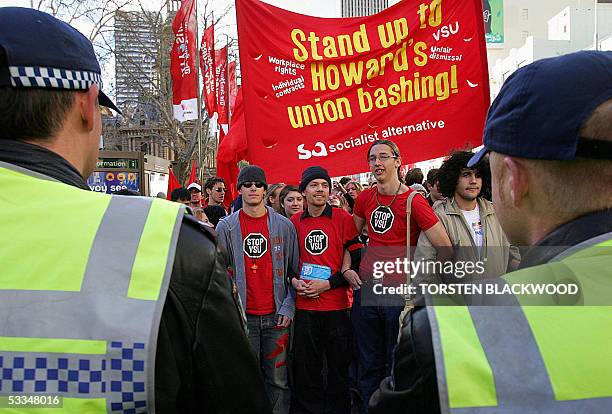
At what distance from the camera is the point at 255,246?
4.72 m

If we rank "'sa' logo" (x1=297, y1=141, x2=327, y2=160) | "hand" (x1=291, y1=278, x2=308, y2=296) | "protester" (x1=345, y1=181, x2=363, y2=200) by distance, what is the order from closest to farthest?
1. "hand" (x1=291, y1=278, x2=308, y2=296)
2. "'sa' logo" (x1=297, y1=141, x2=327, y2=160)
3. "protester" (x1=345, y1=181, x2=363, y2=200)

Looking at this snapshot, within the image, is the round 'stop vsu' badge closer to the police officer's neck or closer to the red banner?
the red banner

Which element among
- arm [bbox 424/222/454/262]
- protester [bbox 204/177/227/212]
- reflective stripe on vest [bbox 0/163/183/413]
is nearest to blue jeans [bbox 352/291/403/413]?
arm [bbox 424/222/454/262]

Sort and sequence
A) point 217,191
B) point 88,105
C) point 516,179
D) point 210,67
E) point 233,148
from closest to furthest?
point 516,179 → point 88,105 → point 233,148 → point 217,191 → point 210,67

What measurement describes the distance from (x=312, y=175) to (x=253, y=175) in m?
0.53

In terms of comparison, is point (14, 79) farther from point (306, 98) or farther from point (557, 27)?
point (557, 27)

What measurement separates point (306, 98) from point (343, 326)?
211 centimetres

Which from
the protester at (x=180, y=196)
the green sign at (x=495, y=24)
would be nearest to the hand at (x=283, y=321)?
the protester at (x=180, y=196)

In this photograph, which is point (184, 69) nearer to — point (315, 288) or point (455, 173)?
point (315, 288)

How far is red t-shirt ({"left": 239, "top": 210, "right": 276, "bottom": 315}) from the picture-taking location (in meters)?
4.66

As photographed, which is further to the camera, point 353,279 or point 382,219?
point 353,279

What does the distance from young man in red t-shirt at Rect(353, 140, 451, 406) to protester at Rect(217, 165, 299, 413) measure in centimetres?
66

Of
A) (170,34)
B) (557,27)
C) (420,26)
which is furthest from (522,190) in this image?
(557,27)

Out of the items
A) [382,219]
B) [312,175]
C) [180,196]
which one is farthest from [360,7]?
[382,219]
